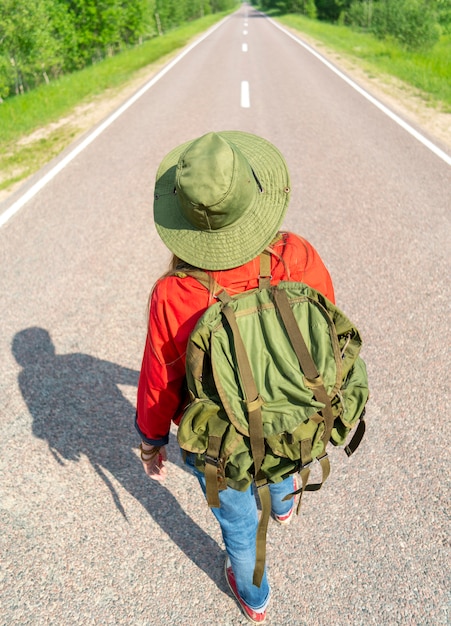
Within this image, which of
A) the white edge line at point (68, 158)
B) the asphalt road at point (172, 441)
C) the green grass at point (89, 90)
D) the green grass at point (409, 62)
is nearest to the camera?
the asphalt road at point (172, 441)

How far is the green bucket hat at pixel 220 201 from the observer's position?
1.21 m

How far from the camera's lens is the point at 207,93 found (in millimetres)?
11023

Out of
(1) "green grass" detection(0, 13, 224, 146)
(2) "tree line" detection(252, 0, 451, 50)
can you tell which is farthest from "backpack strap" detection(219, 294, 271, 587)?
(2) "tree line" detection(252, 0, 451, 50)

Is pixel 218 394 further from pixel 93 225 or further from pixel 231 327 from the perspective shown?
pixel 93 225

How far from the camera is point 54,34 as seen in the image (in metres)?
18.8

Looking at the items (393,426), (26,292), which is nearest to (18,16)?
(26,292)

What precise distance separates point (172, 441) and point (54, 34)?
2133cm

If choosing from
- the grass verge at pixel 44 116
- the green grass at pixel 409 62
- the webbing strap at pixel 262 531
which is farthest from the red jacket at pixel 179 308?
the green grass at pixel 409 62

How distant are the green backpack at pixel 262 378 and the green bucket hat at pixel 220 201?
86 mm

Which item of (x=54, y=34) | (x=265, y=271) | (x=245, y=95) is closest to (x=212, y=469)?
(x=265, y=271)

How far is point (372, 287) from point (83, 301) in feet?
8.39

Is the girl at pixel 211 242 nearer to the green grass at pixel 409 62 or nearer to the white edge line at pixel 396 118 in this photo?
the white edge line at pixel 396 118

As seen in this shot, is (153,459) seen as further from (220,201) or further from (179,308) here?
(220,201)

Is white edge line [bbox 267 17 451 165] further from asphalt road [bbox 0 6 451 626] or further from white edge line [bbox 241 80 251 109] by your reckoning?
white edge line [bbox 241 80 251 109]
